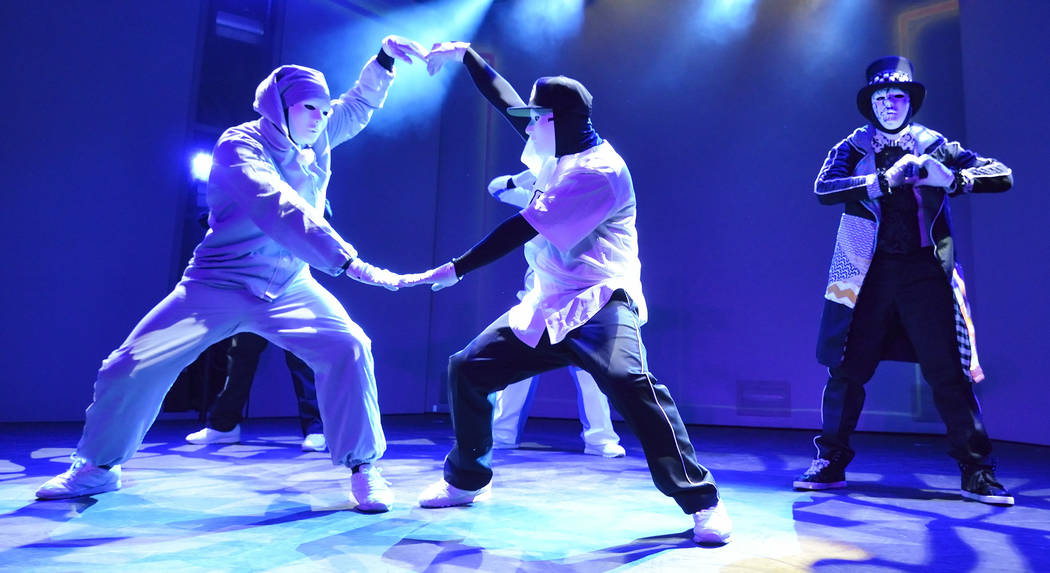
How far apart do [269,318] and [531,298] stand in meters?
0.97

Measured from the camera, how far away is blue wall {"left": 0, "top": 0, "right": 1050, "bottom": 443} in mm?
4855

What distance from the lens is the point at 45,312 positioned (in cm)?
476

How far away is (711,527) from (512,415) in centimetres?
249

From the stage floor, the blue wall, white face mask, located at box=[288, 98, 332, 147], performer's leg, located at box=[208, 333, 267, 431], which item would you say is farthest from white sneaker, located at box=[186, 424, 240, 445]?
white face mask, located at box=[288, 98, 332, 147]

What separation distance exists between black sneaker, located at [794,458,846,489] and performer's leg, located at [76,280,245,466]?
8.09 ft

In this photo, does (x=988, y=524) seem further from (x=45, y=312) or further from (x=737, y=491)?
(x=45, y=312)

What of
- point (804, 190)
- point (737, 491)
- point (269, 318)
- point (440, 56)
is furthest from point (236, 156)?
point (804, 190)

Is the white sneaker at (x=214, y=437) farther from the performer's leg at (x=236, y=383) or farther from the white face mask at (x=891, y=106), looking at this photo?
the white face mask at (x=891, y=106)

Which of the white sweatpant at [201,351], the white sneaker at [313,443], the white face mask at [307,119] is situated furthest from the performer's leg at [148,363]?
the white sneaker at [313,443]

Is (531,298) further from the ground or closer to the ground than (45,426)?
further from the ground

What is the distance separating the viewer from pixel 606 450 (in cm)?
420

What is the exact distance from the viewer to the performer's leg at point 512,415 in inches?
176

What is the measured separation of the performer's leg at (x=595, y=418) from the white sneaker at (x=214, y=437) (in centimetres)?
213

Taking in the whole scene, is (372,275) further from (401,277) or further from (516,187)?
(516,187)
